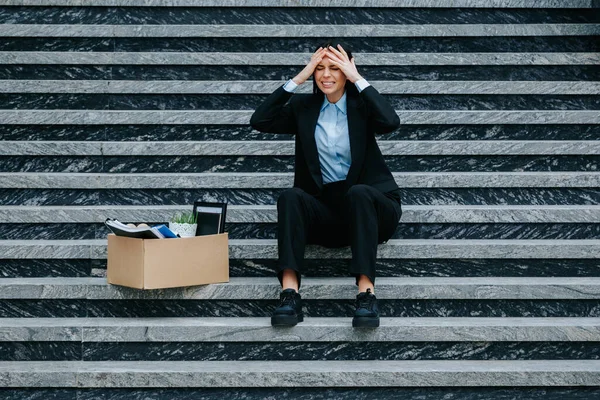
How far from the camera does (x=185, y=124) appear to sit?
16.9 ft

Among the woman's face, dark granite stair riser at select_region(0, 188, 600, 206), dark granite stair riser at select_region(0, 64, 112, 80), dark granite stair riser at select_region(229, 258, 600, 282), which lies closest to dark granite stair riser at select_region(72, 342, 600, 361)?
dark granite stair riser at select_region(229, 258, 600, 282)

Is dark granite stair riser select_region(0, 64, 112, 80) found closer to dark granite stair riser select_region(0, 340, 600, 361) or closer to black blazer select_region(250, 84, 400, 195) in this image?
black blazer select_region(250, 84, 400, 195)

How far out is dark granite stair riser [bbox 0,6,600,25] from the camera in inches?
228

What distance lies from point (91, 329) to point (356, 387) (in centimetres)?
110

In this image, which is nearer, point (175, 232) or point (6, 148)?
point (175, 232)

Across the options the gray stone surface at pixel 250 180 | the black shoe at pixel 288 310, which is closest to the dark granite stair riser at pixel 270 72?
the gray stone surface at pixel 250 180

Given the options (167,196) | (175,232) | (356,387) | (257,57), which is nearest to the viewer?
(356,387)

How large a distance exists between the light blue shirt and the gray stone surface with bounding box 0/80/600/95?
41.1 inches

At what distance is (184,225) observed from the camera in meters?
4.11

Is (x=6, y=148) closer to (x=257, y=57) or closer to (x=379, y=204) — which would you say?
(x=257, y=57)

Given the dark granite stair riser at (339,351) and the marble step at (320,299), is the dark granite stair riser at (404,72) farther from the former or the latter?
the dark granite stair riser at (339,351)

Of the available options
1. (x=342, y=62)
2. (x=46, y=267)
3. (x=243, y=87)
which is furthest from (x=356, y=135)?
(x=46, y=267)

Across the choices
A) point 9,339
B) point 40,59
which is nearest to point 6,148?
point 40,59

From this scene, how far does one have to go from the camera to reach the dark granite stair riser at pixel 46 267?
4.36 metres
